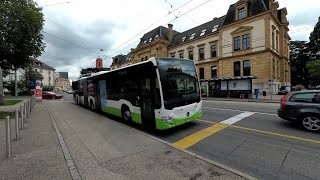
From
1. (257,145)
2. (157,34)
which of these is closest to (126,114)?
(257,145)

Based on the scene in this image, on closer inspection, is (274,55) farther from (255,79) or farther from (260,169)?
(260,169)

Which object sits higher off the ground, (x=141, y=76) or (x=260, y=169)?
(x=141, y=76)

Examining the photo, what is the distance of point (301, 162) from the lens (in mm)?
5062

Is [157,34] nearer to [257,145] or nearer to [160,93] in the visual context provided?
[160,93]

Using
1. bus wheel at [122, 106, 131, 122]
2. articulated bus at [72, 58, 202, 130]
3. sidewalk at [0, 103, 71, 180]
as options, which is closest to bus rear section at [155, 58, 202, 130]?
articulated bus at [72, 58, 202, 130]

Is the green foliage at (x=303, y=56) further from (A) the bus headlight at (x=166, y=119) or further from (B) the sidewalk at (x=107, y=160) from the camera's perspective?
(B) the sidewalk at (x=107, y=160)

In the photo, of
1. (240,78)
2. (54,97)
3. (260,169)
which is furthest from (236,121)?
(54,97)

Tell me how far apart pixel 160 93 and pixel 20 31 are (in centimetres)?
1179

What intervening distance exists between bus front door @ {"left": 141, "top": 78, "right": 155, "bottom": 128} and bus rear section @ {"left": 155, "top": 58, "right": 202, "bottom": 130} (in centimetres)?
47

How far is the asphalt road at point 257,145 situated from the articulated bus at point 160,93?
0.68 metres

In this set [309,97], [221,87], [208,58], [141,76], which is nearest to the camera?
[309,97]

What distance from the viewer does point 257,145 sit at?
253 inches

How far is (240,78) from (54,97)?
31.9 m

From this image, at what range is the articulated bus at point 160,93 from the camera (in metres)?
8.04
